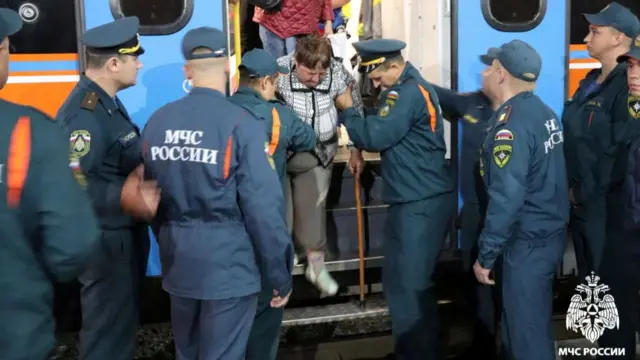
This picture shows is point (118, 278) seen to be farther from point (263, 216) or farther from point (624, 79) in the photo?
point (624, 79)

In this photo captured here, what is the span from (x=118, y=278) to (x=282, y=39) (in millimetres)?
1914

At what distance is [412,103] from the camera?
3225 millimetres

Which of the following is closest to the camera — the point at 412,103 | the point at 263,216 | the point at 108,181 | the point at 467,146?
the point at 263,216

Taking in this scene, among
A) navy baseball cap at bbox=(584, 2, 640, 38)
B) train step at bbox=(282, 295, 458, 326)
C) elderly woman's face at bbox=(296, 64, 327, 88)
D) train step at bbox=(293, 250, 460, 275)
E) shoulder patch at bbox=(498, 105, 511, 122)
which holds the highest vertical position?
navy baseball cap at bbox=(584, 2, 640, 38)

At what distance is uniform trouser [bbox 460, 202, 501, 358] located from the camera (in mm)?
3671

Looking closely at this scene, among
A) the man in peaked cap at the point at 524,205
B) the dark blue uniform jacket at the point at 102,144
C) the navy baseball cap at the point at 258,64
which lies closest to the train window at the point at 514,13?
the man in peaked cap at the point at 524,205

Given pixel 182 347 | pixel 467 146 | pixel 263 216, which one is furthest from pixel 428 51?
pixel 182 347

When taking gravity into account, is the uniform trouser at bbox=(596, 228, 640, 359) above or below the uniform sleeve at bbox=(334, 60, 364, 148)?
below

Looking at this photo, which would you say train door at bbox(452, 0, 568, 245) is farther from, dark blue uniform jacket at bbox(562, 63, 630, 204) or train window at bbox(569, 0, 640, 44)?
dark blue uniform jacket at bbox(562, 63, 630, 204)

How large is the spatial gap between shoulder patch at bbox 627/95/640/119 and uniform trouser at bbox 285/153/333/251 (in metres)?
1.50

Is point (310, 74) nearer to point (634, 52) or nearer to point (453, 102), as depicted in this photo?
point (453, 102)

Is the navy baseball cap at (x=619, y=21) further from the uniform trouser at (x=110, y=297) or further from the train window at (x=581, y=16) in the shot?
the uniform trouser at (x=110, y=297)

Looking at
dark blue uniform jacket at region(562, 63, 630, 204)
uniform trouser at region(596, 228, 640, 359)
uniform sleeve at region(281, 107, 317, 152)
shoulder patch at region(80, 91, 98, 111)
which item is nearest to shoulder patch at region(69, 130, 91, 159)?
shoulder patch at region(80, 91, 98, 111)

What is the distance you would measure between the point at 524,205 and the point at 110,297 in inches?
70.6
